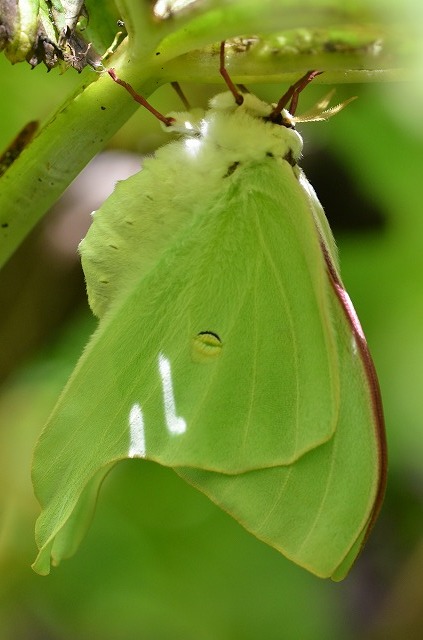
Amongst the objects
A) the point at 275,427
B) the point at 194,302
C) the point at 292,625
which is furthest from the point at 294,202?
the point at 292,625

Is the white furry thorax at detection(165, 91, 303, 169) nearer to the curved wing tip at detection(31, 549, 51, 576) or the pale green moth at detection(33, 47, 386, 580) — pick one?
the pale green moth at detection(33, 47, 386, 580)

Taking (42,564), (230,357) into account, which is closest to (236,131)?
(230,357)

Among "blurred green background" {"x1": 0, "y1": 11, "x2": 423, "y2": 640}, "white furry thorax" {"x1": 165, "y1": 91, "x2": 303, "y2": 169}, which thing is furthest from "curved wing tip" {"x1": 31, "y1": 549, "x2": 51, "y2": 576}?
"blurred green background" {"x1": 0, "y1": 11, "x2": 423, "y2": 640}

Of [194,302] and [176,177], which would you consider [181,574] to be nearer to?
[194,302]

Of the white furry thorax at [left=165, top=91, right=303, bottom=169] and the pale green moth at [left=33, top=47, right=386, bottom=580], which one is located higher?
the white furry thorax at [left=165, top=91, right=303, bottom=169]

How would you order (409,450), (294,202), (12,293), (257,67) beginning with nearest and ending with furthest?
(257,67), (294,202), (409,450), (12,293)

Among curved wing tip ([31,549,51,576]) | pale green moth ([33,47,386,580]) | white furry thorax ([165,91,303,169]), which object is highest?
white furry thorax ([165,91,303,169])
